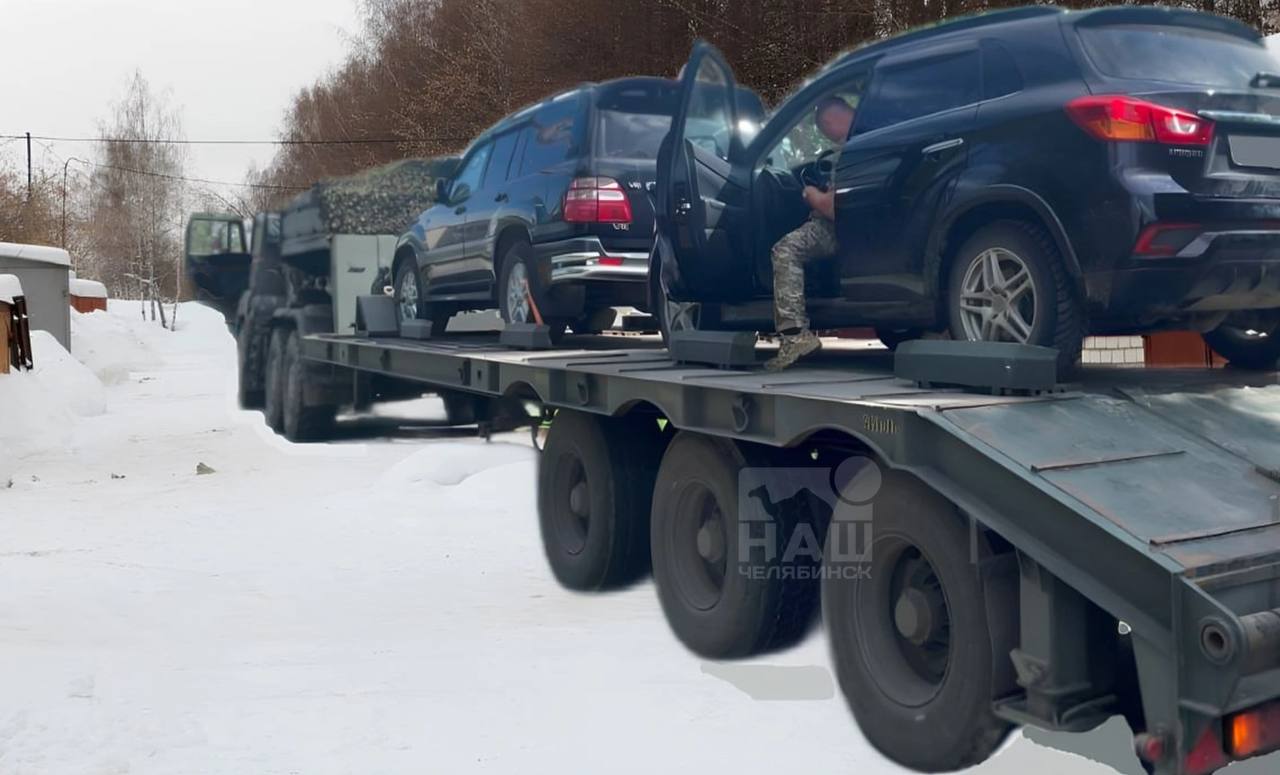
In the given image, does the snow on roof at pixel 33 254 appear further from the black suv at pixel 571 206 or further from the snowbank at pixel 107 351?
the black suv at pixel 571 206

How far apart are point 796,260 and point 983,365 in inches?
62.4

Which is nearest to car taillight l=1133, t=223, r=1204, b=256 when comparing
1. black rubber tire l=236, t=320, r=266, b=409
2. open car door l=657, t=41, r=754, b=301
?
open car door l=657, t=41, r=754, b=301

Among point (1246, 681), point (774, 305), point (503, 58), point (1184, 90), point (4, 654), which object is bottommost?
point (4, 654)

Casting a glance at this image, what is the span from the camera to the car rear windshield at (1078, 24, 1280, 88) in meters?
4.75

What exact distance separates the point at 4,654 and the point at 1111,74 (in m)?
5.14

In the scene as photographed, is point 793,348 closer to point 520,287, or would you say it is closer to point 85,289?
point 520,287

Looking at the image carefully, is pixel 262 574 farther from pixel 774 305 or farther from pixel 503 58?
pixel 503 58

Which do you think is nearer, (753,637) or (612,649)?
(753,637)

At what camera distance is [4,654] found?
5684 mm

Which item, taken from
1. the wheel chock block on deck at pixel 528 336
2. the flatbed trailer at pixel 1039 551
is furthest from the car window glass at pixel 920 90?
the wheel chock block on deck at pixel 528 336

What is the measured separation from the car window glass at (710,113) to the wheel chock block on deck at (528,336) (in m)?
1.90

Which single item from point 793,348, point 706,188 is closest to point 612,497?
point 793,348

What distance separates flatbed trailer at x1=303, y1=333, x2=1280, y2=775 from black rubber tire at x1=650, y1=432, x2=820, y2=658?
0.6 inches

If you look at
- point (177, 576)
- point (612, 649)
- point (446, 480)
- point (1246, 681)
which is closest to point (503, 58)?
point (446, 480)
